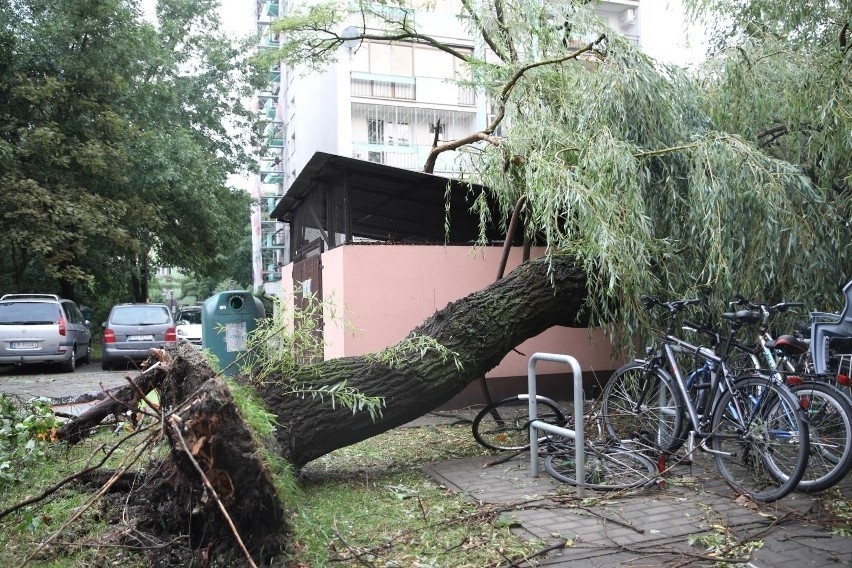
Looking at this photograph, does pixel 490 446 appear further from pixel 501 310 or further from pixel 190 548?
pixel 190 548

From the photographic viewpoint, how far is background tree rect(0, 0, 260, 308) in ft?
61.7

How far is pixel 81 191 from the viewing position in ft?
64.3

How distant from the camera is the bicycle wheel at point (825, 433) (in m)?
4.48

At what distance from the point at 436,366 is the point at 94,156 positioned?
1629 centimetres

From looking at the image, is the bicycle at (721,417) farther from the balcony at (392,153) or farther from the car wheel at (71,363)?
the balcony at (392,153)

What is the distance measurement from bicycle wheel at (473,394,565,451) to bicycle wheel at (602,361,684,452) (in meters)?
0.47

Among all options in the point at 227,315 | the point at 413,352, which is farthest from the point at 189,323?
the point at 413,352

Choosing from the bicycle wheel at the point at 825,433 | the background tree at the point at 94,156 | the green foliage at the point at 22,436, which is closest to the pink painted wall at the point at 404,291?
the green foliage at the point at 22,436

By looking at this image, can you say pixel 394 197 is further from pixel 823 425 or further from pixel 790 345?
pixel 823 425

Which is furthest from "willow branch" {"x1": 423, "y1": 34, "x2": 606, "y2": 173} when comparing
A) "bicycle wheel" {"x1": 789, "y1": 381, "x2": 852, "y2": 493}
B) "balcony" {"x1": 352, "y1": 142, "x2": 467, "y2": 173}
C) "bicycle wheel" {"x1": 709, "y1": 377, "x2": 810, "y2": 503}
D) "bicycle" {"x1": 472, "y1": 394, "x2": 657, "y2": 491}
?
"balcony" {"x1": 352, "y1": 142, "x2": 467, "y2": 173}

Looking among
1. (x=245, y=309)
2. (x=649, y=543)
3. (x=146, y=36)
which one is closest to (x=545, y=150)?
(x=649, y=543)

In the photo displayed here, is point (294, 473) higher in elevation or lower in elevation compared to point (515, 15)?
lower

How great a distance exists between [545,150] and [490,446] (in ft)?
9.68

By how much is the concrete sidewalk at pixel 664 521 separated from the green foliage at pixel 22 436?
3328mm
